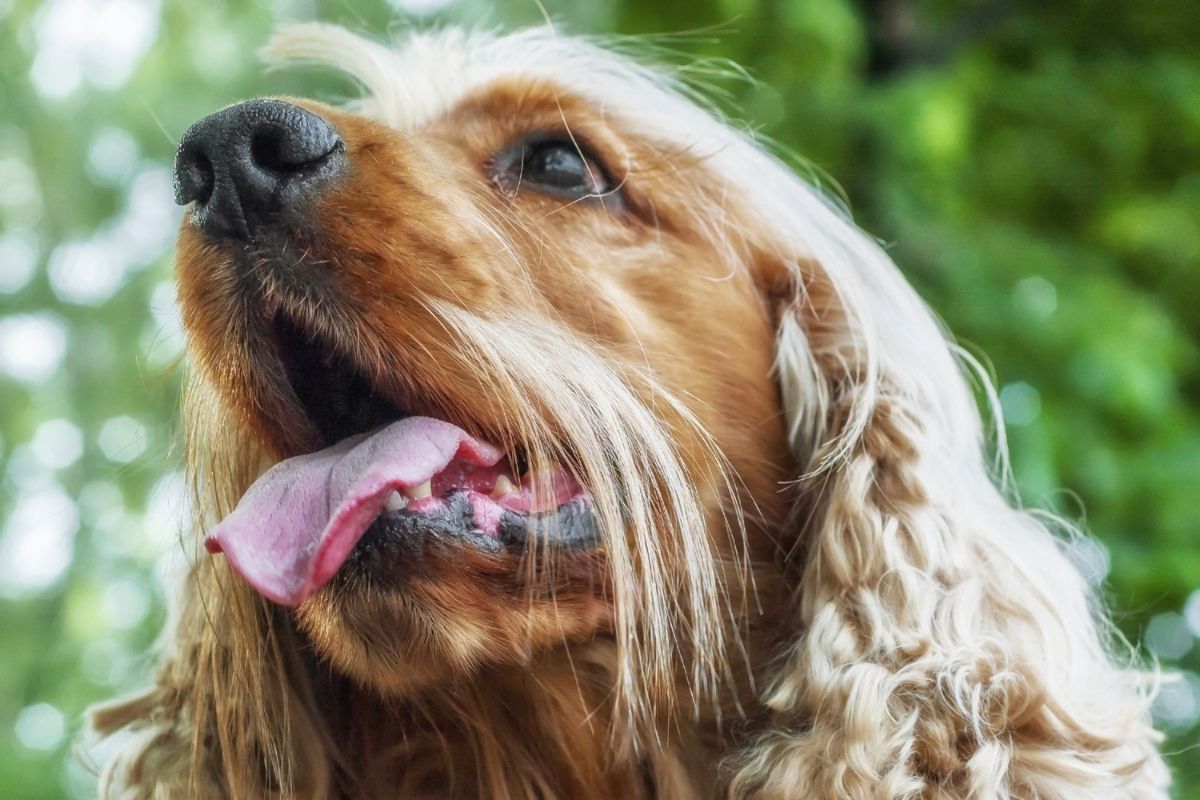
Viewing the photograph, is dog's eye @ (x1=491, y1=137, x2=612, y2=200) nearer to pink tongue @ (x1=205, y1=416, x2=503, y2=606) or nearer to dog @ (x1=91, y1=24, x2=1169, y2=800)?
dog @ (x1=91, y1=24, x2=1169, y2=800)

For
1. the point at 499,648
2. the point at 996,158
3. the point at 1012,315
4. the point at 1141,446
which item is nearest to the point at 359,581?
the point at 499,648

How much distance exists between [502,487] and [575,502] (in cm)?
13

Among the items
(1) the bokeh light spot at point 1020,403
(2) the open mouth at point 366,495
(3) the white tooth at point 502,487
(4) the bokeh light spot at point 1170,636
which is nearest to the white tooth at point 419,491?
(2) the open mouth at point 366,495

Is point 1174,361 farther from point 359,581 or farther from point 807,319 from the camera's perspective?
point 359,581

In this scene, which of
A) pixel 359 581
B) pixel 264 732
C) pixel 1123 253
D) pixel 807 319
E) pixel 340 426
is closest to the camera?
pixel 359 581

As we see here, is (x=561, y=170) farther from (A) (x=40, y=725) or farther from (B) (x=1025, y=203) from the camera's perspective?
(A) (x=40, y=725)

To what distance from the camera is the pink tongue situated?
5.61 ft

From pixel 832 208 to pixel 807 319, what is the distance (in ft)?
1.37

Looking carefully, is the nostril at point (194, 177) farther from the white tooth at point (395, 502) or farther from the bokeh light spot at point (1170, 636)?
the bokeh light spot at point (1170, 636)

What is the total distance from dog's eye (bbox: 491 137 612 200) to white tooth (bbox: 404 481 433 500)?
0.77 m

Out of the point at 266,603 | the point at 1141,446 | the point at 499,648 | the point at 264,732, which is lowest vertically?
the point at 1141,446

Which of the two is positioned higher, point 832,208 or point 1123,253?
point 832,208

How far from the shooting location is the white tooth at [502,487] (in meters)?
1.95

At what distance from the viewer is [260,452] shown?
2.06 metres
